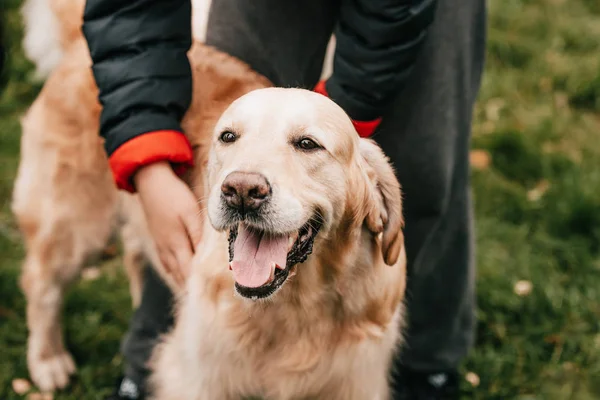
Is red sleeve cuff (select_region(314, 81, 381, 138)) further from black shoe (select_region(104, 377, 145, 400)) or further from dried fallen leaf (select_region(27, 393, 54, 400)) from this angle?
dried fallen leaf (select_region(27, 393, 54, 400))

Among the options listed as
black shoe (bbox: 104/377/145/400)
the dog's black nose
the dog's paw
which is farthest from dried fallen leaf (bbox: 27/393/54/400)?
the dog's black nose

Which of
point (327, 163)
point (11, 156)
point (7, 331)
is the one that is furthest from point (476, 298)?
point (11, 156)

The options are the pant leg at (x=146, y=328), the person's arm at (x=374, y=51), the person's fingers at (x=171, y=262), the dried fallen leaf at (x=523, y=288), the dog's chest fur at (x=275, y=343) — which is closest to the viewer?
the person's arm at (x=374, y=51)

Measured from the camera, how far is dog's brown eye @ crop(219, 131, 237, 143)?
207cm

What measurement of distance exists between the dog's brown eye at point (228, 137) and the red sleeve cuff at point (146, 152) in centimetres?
22

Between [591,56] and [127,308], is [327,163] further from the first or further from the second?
[591,56]

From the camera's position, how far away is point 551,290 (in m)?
Answer: 3.45

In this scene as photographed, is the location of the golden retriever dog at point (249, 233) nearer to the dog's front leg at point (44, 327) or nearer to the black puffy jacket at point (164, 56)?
the dog's front leg at point (44, 327)

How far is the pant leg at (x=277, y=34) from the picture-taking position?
2.51 meters

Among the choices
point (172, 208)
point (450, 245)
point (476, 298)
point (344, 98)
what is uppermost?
point (344, 98)

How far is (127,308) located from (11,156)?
1.33m

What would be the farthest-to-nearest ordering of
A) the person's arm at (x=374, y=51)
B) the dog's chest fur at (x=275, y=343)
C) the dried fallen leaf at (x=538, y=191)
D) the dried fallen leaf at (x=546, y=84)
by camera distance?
the dried fallen leaf at (x=546, y=84) → the dried fallen leaf at (x=538, y=191) → the dog's chest fur at (x=275, y=343) → the person's arm at (x=374, y=51)

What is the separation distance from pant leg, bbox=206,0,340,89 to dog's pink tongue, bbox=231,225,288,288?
0.73 meters

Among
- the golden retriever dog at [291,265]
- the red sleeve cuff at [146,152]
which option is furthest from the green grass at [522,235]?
the red sleeve cuff at [146,152]
